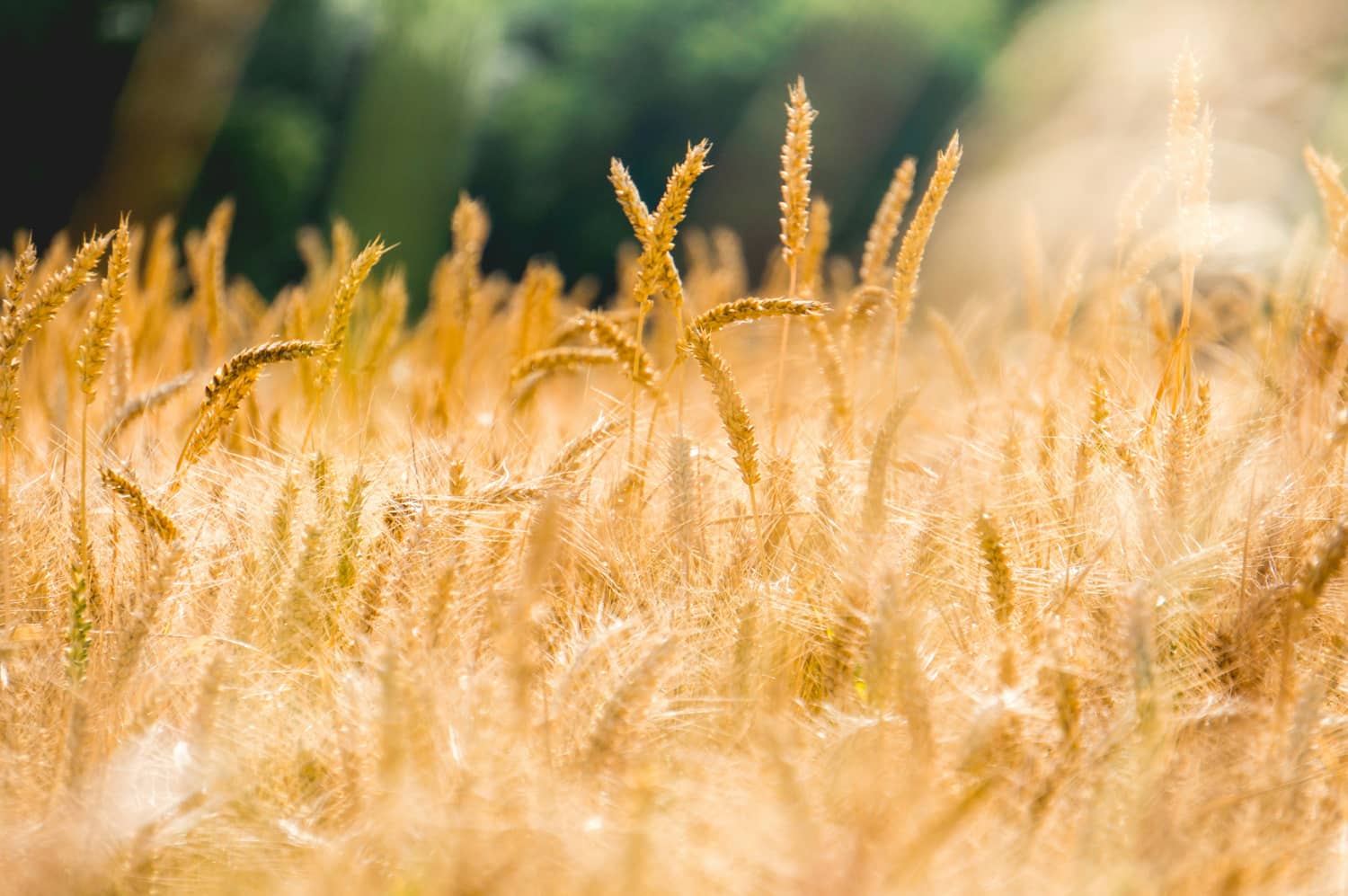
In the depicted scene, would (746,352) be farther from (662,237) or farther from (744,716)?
(744,716)

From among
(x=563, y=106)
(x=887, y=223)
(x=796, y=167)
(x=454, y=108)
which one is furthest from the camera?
(x=563, y=106)

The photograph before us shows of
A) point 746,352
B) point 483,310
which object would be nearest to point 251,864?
point 483,310

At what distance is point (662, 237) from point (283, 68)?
4.08 meters

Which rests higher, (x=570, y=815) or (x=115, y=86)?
(x=115, y=86)

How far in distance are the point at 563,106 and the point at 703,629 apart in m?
4.13

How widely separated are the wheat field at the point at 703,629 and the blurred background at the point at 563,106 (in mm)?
2157

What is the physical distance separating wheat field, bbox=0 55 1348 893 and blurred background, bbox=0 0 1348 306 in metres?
2.16

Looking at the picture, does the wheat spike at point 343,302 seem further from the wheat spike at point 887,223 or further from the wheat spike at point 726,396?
the wheat spike at point 887,223

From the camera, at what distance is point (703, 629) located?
70 centimetres

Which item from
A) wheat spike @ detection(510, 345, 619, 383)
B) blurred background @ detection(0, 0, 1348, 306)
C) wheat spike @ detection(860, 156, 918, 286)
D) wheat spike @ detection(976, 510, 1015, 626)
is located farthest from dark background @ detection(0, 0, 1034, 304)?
wheat spike @ detection(976, 510, 1015, 626)

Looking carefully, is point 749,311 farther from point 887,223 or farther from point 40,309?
point 40,309

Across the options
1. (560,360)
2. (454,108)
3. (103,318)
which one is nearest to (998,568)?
(560,360)

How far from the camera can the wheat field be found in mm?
491

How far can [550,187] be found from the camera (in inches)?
180
